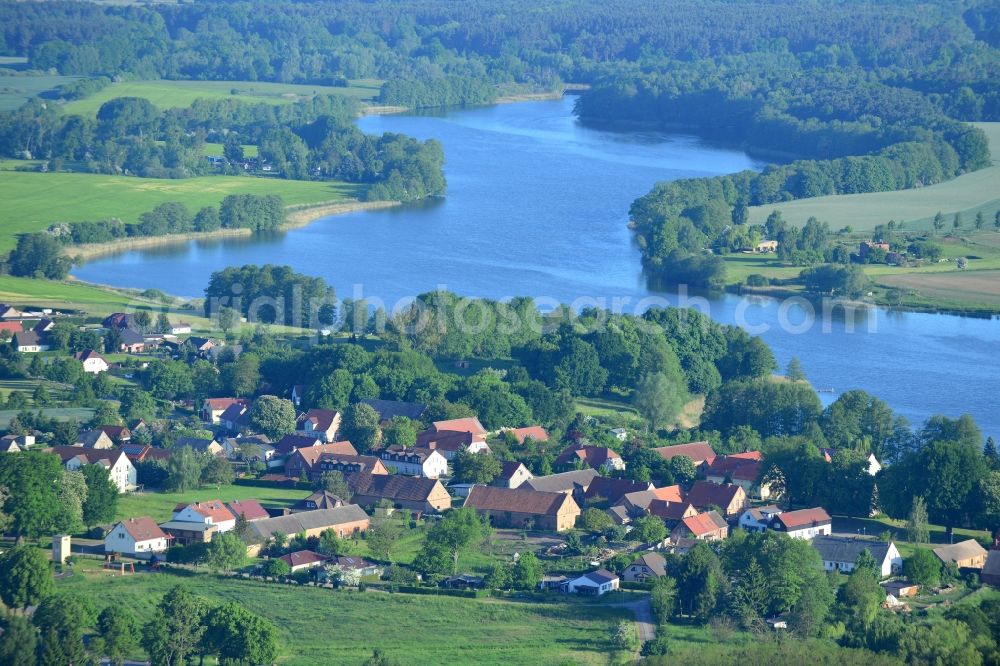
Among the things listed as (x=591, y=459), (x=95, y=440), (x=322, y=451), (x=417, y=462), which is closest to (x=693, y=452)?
(x=591, y=459)

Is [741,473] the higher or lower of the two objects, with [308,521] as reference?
higher

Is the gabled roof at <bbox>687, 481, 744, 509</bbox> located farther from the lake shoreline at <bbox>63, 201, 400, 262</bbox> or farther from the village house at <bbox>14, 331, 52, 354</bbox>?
the lake shoreline at <bbox>63, 201, 400, 262</bbox>

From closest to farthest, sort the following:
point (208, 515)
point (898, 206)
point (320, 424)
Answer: point (208, 515) → point (320, 424) → point (898, 206)

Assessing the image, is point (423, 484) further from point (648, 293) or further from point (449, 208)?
point (449, 208)

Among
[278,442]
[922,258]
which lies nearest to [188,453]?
[278,442]

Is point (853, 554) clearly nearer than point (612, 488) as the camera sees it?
Result: Yes

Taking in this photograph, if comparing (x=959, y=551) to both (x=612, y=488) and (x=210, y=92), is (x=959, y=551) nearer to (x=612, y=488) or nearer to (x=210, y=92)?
(x=612, y=488)

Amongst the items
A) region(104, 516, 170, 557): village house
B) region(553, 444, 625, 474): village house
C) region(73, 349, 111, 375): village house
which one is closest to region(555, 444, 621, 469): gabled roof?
region(553, 444, 625, 474): village house
